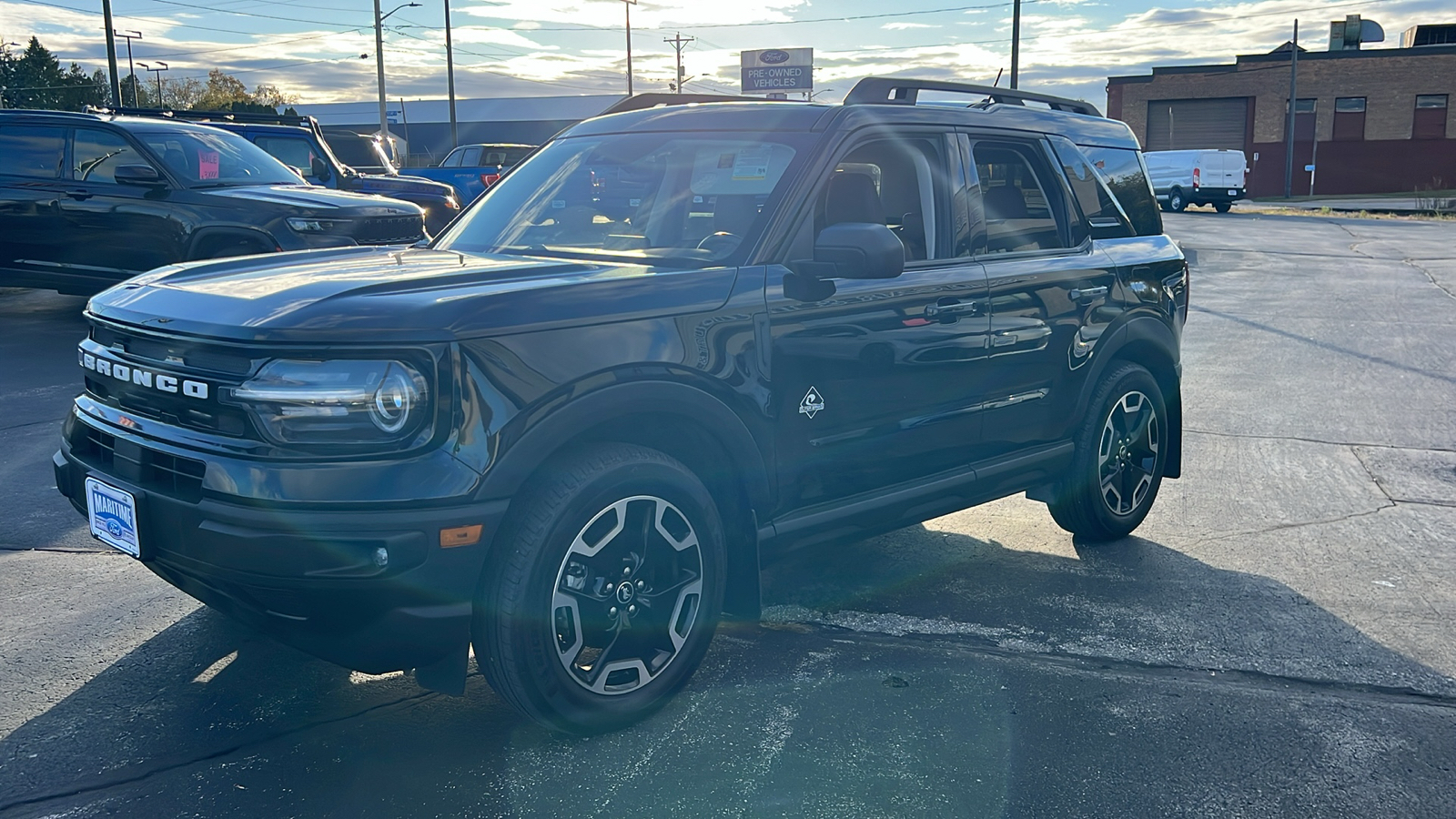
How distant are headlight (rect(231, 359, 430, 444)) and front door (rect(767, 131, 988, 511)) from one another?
120cm

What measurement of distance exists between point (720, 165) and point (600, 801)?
2.14 metres

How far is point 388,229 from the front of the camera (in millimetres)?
10750

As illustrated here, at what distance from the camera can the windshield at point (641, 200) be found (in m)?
3.94

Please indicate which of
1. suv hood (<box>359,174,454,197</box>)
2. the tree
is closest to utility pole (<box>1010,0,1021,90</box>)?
suv hood (<box>359,174,454,197</box>)

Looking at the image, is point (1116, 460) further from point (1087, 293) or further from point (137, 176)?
point (137, 176)

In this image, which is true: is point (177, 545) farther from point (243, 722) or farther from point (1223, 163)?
point (1223, 163)

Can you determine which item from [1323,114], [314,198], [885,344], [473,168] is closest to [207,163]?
[314,198]

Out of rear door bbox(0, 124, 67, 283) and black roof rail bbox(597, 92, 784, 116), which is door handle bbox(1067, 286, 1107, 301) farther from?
rear door bbox(0, 124, 67, 283)

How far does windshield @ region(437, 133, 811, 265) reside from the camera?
3.94 metres

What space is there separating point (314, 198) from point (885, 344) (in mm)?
7846

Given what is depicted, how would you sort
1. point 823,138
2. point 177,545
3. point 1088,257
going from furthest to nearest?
1. point 1088,257
2. point 823,138
3. point 177,545

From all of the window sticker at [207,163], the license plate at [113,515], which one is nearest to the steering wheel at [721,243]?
the license plate at [113,515]

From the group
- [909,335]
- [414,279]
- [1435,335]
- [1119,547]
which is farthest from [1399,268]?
[414,279]

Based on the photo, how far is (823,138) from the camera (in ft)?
13.2
